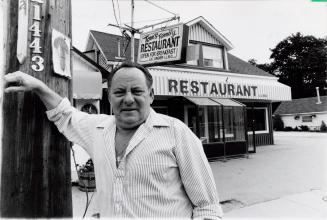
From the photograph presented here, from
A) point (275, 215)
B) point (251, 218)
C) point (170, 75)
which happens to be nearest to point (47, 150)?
point (251, 218)

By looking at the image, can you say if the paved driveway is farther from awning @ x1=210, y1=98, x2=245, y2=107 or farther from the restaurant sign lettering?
the restaurant sign lettering

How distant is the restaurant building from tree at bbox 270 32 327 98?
139 feet

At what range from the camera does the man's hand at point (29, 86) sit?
171cm

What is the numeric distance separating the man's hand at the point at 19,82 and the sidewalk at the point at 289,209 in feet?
14.7

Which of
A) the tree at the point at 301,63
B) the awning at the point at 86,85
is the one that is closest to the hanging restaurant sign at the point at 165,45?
the awning at the point at 86,85

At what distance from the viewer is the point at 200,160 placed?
1.82 metres

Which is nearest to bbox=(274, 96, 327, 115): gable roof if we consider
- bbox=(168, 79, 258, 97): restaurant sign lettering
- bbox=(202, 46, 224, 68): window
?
bbox=(202, 46, 224, 68): window

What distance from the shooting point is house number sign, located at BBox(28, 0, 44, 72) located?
6.00 ft

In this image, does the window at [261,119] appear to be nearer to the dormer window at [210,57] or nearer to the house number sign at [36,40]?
the dormer window at [210,57]

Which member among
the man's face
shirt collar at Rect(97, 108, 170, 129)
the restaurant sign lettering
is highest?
the restaurant sign lettering

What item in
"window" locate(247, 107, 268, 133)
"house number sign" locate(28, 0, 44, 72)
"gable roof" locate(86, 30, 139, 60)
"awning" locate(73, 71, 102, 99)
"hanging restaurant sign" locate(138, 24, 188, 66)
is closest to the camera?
"house number sign" locate(28, 0, 44, 72)

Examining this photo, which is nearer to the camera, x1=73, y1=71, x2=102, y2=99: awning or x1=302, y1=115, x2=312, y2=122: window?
x1=73, y1=71, x2=102, y2=99: awning

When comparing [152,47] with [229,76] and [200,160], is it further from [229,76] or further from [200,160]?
[200,160]

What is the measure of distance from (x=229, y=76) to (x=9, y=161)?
14483mm
